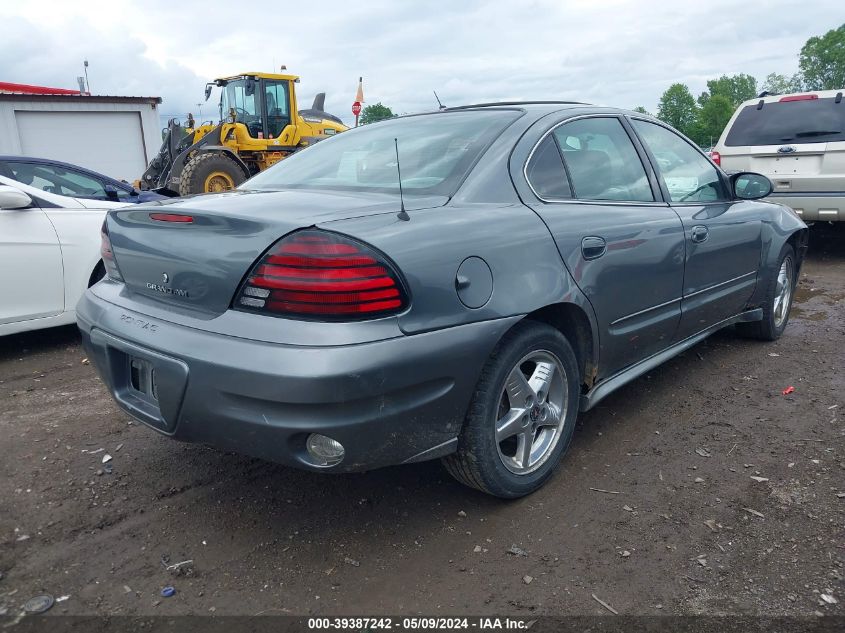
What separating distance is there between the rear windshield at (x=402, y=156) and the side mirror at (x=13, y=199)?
7.52 ft

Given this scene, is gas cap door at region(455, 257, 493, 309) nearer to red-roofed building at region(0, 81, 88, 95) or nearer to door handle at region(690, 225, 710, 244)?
door handle at region(690, 225, 710, 244)

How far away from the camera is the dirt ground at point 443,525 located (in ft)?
7.29

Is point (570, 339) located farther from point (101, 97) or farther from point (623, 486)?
point (101, 97)

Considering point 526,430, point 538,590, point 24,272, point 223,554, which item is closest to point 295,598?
point 223,554

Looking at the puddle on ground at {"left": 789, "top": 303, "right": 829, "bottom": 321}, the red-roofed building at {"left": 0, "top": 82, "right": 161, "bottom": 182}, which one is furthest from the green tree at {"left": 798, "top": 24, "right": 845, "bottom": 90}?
the puddle on ground at {"left": 789, "top": 303, "right": 829, "bottom": 321}

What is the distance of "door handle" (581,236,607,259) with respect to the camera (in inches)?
112

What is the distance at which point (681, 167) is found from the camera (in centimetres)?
393

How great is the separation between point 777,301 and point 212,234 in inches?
165

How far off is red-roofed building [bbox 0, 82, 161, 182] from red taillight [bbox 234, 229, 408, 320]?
18646mm

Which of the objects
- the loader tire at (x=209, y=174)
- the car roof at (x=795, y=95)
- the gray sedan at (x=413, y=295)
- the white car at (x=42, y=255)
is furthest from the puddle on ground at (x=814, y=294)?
the loader tire at (x=209, y=174)

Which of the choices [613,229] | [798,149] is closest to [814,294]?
[798,149]

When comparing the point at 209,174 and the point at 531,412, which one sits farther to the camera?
the point at 209,174

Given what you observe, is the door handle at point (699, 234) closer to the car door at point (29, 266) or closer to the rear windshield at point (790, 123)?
the car door at point (29, 266)

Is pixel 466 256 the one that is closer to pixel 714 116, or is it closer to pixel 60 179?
pixel 60 179
